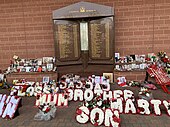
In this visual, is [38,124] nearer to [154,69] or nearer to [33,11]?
[154,69]

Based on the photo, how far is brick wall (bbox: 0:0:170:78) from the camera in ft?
17.5

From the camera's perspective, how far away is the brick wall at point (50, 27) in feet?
17.5

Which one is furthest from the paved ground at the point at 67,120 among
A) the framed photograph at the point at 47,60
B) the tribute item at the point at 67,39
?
the framed photograph at the point at 47,60

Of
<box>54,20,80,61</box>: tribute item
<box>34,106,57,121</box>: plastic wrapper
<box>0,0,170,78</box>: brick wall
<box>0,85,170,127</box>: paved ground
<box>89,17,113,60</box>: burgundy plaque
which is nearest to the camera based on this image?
<box>0,85,170,127</box>: paved ground

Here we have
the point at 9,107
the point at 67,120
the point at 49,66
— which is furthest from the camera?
the point at 49,66

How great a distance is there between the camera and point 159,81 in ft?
15.0

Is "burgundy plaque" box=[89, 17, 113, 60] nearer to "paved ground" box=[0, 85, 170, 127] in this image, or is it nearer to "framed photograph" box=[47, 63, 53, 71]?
"framed photograph" box=[47, 63, 53, 71]

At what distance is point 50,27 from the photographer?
5.71 metres

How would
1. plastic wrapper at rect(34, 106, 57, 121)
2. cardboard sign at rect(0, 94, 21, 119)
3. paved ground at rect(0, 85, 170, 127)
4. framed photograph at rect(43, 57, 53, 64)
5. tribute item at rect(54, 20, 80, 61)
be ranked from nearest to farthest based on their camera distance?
paved ground at rect(0, 85, 170, 127) → plastic wrapper at rect(34, 106, 57, 121) → cardboard sign at rect(0, 94, 21, 119) → tribute item at rect(54, 20, 80, 61) → framed photograph at rect(43, 57, 53, 64)

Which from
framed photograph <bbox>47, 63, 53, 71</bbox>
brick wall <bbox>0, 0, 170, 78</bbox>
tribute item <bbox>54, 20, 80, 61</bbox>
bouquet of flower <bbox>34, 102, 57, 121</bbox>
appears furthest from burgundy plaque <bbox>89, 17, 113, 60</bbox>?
bouquet of flower <bbox>34, 102, 57, 121</bbox>

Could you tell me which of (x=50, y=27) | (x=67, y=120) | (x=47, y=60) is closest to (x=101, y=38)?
(x=50, y=27)

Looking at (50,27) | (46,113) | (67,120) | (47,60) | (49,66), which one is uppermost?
(50,27)

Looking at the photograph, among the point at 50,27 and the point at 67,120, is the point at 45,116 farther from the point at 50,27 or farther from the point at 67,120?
the point at 50,27

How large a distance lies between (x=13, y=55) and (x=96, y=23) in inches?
122
